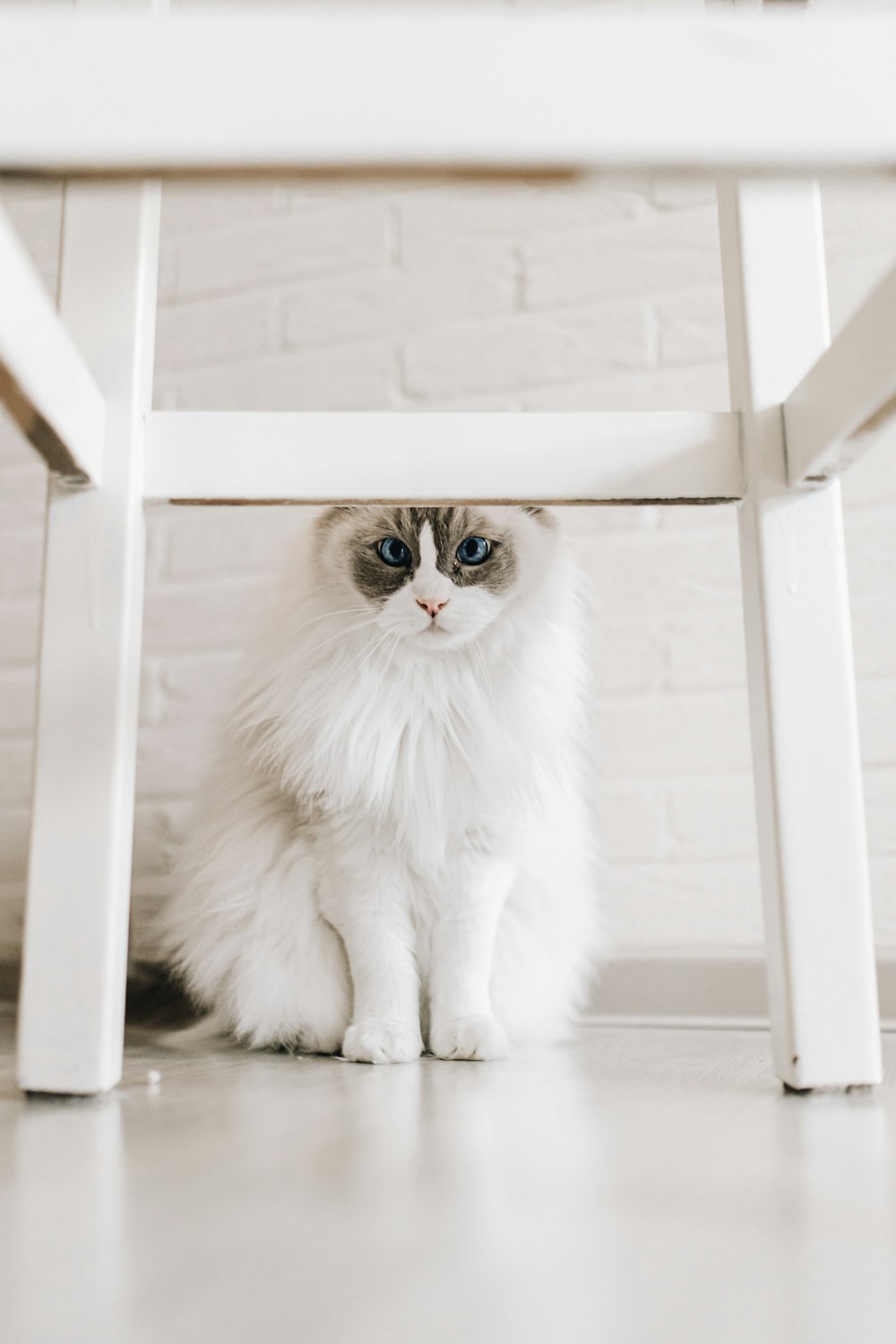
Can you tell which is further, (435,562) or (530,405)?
(530,405)

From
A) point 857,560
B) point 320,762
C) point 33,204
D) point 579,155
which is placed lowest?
point 320,762

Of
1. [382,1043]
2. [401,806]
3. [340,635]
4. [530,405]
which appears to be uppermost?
[530,405]

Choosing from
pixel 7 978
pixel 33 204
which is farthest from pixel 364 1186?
pixel 33 204

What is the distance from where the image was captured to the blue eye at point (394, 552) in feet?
3.54

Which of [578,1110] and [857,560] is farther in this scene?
[857,560]

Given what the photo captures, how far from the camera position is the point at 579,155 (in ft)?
0.99

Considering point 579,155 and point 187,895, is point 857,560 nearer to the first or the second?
point 187,895

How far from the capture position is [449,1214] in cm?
47

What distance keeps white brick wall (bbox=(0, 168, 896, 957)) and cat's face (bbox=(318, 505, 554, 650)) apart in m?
0.43

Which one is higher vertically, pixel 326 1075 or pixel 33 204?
pixel 33 204

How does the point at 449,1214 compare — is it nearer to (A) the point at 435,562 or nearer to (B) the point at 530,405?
(A) the point at 435,562

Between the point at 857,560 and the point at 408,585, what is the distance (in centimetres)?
70

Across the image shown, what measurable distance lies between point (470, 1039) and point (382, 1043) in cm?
8

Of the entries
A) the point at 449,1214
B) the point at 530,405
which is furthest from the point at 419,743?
the point at 530,405
